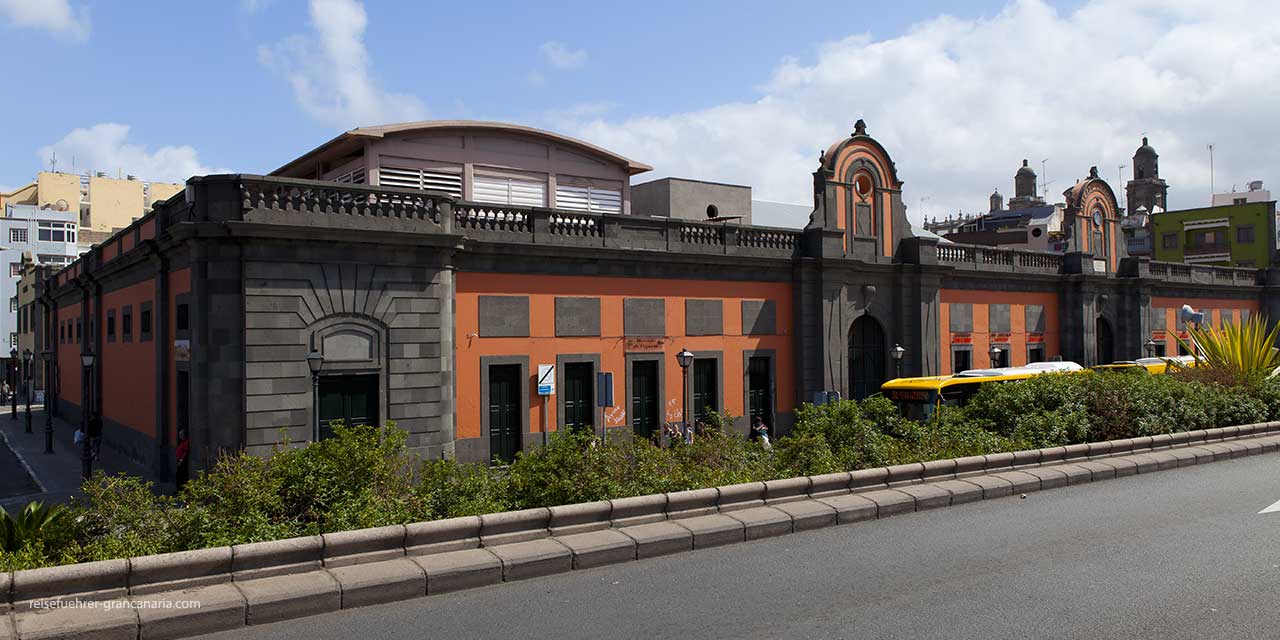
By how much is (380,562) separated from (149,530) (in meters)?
2.44

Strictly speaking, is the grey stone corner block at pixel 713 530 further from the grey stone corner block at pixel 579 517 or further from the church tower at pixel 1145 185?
the church tower at pixel 1145 185

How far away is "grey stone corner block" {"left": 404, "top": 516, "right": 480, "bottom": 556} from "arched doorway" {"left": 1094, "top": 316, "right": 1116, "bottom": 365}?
36.5 meters

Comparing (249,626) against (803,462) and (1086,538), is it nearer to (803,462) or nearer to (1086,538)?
(803,462)

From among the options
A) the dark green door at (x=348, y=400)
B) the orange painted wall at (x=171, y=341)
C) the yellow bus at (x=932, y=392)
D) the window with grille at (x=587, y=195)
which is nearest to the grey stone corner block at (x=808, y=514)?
the dark green door at (x=348, y=400)

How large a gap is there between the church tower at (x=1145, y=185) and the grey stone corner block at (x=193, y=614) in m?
87.9

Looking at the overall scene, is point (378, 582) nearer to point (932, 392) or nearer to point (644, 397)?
point (644, 397)

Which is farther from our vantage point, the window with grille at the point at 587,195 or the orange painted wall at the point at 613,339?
the window with grille at the point at 587,195

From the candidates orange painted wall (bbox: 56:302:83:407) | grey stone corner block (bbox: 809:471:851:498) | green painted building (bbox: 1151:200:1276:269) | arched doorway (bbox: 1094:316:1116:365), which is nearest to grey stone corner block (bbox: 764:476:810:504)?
grey stone corner block (bbox: 809:471:851:498)

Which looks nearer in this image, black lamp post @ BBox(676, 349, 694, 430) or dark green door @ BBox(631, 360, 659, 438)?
black lamp post @ BBox(676, 349, 694, 430)

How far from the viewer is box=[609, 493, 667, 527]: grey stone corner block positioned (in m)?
10.8

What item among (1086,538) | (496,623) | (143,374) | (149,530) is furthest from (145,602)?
(143,374)

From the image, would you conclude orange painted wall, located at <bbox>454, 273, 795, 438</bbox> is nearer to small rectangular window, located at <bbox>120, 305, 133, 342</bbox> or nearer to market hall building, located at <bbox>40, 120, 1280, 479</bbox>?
market hall building, located at <bbox>40, 120, 1280, 479</bbox>

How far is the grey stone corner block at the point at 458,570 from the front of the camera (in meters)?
8.87

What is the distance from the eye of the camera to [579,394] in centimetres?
2272
